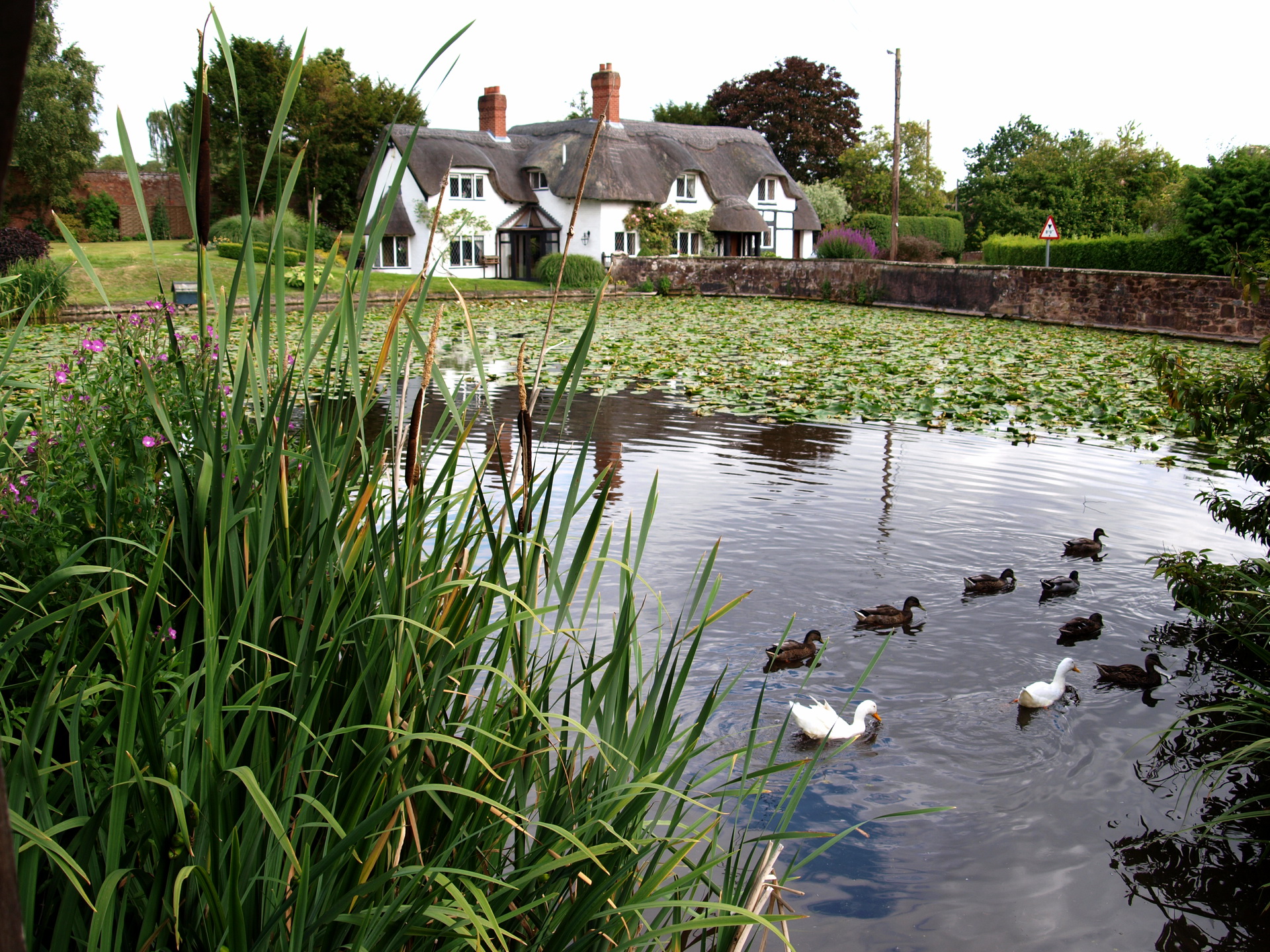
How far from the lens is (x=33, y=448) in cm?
Answer: 277

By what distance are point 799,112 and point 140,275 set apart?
41.5 meters

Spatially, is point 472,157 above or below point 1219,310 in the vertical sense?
above

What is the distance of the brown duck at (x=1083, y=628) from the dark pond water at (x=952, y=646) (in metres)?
0.09

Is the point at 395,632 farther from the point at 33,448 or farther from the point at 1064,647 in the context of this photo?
the point at 1064,647

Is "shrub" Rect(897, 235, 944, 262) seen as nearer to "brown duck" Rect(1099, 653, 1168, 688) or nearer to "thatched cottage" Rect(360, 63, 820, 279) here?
"thatched cottage" Rect(360, 63, 820, 279)

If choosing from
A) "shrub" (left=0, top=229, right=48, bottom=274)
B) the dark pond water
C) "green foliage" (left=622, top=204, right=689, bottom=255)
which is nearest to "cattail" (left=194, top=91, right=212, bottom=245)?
the dark pond water

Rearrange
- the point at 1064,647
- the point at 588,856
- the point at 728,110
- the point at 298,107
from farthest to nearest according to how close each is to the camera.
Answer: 1. the point at 728,110
2. the point at 298,107
3. the point at 1064,647
4. the point at 588,856

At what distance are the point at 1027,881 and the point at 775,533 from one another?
3695 millimetres

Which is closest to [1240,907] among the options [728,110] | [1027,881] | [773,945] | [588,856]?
[1027,881]

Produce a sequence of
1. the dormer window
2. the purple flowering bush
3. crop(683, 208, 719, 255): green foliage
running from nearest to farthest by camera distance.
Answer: the purple flowering bush → the dormer window → crop(683, 208, 719, 255): green foliage

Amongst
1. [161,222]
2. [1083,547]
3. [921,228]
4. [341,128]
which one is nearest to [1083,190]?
[921,228]

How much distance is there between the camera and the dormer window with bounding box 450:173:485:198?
135 feet

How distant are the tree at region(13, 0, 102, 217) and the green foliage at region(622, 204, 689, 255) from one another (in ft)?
69.4

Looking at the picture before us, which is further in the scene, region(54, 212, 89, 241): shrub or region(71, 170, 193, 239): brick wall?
region(71, 170, 193, 239): brick wall
